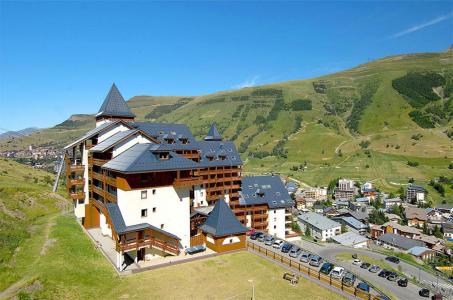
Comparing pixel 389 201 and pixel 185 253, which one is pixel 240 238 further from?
pixel 389 201

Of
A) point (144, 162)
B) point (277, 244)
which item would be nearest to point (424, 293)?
point (277, 244)

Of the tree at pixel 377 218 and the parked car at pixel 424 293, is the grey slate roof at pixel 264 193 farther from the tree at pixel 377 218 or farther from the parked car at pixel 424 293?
the tree at pixel 377 218

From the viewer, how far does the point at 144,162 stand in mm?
38031

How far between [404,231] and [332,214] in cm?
3210

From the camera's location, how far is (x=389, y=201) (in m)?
162

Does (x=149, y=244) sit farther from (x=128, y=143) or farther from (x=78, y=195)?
(x=78, y=195)

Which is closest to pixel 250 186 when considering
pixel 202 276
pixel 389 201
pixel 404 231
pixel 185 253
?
pixel 185 253

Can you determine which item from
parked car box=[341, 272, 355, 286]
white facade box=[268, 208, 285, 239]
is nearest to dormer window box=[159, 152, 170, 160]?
parked car box=[341, 272, 355, 286]

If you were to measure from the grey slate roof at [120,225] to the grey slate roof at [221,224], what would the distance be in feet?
19.5

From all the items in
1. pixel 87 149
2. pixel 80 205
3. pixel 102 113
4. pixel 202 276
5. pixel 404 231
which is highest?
pixel 102 113

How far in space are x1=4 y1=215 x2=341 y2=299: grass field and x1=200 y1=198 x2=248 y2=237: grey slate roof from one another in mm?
3628

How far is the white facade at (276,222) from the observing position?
74.1 metres

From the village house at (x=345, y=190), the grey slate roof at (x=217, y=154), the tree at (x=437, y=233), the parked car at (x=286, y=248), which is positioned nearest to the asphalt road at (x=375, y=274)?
the parked car at (x=286, y=248)

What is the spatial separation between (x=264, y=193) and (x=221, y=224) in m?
33.3
